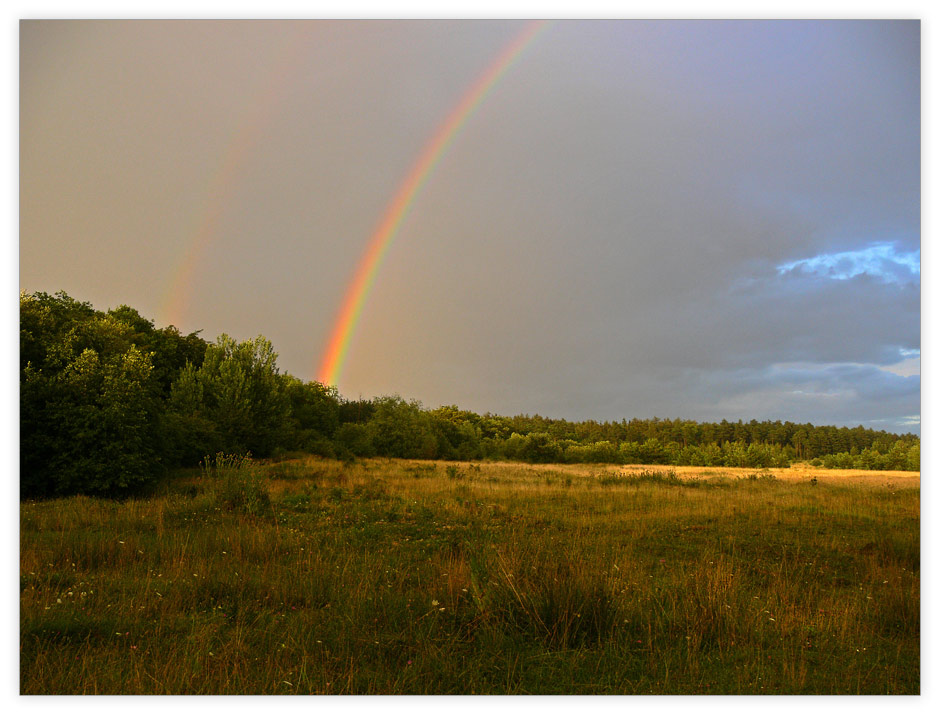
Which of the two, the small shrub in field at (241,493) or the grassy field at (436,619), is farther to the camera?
the small shrub in field at (241,493)

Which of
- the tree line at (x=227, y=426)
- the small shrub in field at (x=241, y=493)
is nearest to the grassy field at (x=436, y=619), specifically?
the small shrub in field at (x=241, y=493)

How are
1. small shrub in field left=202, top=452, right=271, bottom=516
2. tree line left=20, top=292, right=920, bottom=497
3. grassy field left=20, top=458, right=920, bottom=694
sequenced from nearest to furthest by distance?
grassy field left=20, top=458, right=920, bottom=694 < small shrub in field left=202, top=452, right=271, bottom=516 < tree line left=20, top=292, right=920, bottom=497

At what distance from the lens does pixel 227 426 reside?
28719 mm

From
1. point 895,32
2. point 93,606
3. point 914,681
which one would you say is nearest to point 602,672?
point 914,681

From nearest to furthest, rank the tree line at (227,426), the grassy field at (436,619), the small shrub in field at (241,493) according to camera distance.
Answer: the grassy field at (436,619) → the small shrub in field at (241,493) → the tree line at (227,426)

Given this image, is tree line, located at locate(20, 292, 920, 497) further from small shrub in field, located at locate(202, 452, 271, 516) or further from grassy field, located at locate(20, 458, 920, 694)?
small shrub in field, located at locate(202, 452, 271, 516)

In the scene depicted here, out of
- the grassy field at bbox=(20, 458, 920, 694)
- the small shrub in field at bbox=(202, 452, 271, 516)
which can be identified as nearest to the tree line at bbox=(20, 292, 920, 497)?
the grassy field at bbox=(20, 458, 920, 694)

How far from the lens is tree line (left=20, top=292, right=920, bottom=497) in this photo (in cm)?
1425

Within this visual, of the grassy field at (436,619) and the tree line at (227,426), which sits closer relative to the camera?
the grassy field at (436,619)

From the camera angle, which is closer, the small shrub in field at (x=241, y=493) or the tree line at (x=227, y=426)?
the small shrub in field at (x=241, y=493)

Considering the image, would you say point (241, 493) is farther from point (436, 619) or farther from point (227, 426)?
point (227, 426)

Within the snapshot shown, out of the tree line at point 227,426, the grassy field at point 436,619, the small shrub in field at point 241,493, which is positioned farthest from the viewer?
the tree line at point 227,426

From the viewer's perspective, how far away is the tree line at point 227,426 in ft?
46.8

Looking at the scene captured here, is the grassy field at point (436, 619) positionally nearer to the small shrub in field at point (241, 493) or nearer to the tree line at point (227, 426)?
the small shrub in field at point (241, 493)
